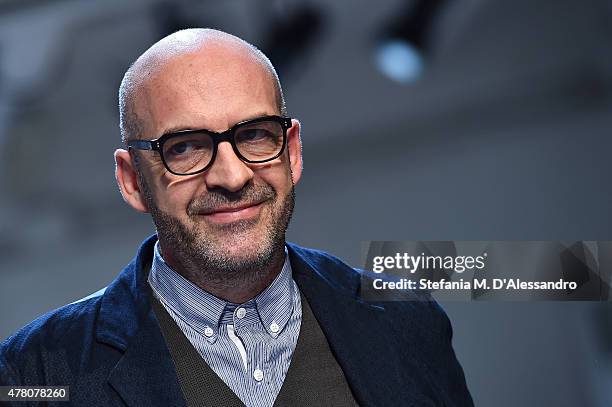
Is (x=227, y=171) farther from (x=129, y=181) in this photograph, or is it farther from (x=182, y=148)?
(x=129, y=181)

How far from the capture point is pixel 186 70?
1567 millimetres

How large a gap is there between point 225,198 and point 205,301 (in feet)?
0.66

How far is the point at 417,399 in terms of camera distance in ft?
5.55

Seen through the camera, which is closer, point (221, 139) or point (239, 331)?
point (221, 139)

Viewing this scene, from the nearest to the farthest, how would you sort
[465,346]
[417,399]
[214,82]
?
[214,82] < [417,399] < [465,346]

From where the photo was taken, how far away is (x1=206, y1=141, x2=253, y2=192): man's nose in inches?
60.3

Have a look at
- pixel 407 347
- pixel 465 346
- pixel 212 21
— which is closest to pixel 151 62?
pixel 212 21

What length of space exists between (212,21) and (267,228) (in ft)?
1.85

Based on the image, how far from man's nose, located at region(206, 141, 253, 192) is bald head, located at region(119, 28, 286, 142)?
11cm

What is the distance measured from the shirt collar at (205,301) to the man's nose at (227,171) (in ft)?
0.70

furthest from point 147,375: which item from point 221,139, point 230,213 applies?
point 221,139

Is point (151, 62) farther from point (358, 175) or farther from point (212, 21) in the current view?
point (358, 175)

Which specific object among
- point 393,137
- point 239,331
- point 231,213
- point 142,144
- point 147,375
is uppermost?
point 393,137

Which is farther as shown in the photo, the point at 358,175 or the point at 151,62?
the point at 358,175
